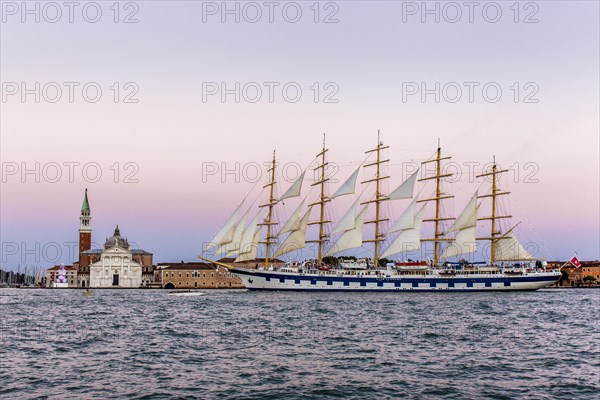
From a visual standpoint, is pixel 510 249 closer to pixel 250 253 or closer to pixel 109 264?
pixel 250 253

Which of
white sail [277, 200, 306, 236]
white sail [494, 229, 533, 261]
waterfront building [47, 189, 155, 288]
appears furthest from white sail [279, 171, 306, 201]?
waterfront building [47, 189, 155, 288]

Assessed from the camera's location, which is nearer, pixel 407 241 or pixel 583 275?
pixel 407 241

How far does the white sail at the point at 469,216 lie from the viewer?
88125 mm

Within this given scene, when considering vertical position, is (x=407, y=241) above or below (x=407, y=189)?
below

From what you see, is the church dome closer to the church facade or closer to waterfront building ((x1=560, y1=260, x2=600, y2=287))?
the church facade

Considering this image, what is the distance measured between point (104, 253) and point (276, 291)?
80816 mm

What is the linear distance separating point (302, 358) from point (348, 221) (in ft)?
216

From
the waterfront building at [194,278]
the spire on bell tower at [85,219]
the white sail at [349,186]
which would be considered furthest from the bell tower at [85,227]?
the white sail at [349,186]

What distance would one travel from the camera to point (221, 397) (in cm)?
1716

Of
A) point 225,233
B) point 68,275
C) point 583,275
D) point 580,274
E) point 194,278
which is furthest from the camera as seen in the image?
point 68,275

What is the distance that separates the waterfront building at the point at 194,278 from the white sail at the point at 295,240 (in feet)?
209

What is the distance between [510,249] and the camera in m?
90.4

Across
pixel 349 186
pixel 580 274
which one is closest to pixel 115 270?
pixel 349 186

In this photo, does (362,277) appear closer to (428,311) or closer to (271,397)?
(428,311)
